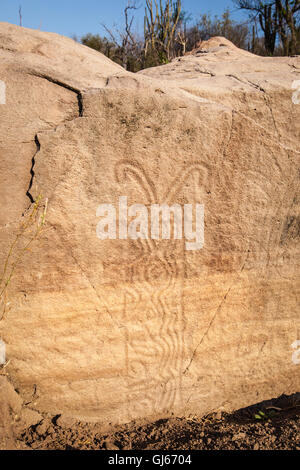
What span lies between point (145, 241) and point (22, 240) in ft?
1.96

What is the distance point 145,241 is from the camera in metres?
2.00

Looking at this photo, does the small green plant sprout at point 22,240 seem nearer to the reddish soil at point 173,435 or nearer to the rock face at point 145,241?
the rock face at point 145,241

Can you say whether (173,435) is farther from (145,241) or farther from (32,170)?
(32,170)

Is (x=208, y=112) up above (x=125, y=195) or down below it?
above

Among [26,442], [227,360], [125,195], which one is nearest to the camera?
[26,442]

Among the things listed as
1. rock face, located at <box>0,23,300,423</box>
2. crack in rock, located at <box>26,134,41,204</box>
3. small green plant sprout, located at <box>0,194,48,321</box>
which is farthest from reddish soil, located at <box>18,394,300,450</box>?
crack in rock, located at <box>26,134,41,204</box>

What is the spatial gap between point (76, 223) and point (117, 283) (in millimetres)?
370

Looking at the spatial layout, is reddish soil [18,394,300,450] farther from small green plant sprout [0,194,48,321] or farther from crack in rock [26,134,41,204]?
crack in rock [26,134,41,204]

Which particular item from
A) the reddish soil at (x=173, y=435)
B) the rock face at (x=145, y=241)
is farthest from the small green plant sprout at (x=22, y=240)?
the reddish soil at (x=173, y=435)

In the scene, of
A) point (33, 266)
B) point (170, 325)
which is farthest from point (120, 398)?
point (33, 266)

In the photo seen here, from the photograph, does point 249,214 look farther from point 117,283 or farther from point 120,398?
point 120,398

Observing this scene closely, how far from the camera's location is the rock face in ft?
5.95

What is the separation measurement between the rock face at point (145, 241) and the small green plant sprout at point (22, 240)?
29 millimetres

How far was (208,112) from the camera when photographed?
197 centimetres
